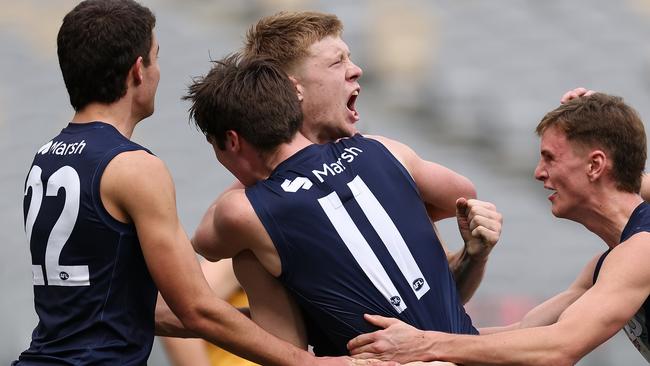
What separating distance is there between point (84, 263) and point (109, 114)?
0.48 m

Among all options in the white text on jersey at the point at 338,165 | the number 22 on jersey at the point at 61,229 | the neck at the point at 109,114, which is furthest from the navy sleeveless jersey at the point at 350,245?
the number 22 on jersey at the point at 61,229

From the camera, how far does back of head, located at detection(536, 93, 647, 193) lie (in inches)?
151

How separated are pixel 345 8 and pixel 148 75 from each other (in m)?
5.20

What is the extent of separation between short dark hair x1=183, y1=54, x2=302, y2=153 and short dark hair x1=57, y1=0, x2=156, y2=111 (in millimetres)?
254

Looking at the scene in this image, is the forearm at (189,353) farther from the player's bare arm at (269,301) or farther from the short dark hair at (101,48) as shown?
the short dark hair at (101,48)

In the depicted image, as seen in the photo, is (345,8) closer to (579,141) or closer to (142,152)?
(579,141)

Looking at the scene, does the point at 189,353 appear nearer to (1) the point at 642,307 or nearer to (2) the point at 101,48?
(2) the point at 101,48

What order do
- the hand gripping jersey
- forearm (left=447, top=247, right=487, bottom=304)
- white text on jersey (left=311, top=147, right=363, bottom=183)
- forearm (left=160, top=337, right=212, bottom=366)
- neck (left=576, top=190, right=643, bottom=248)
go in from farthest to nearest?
1. forearm (left=160, top=337, right=212, bottom=366)
2. forearm (left=447, top=247, right=487, bottom=304)
3. neck (left=576, top=190, right=643, bottom=248)
4. the hand gripping jersey
5. white text on jersey (left=311, top=147, right=363, bottom=183)

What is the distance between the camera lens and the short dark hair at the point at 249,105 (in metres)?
3.56

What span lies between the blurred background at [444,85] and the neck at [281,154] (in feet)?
12.2

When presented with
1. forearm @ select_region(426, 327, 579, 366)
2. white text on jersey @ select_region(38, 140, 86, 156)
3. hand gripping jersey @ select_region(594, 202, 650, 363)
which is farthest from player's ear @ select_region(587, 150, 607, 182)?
white text on jersey @ select_region(38, 140, 86, 156)

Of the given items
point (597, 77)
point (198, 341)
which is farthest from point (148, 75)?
point (597, 77)

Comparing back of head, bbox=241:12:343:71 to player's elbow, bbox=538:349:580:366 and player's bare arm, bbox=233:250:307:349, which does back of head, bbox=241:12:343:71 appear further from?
player's elbow, bbox=538:349:580:366

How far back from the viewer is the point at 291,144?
3.63 metres
